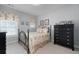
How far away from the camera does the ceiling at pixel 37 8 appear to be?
1654 mm

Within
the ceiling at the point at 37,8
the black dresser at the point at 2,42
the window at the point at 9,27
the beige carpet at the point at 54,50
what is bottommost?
the beige carpet at the point at 54,50

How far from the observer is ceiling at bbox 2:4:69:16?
1654 mm

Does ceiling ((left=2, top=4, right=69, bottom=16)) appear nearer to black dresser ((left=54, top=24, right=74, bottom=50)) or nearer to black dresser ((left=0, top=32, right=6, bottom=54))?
black dresser ((left=54, top=24, right=74, bottom=50))

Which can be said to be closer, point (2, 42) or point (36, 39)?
point (2, 42)

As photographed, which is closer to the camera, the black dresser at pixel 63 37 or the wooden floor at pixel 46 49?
the wooden floor at pixel 46 49

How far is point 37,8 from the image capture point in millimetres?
1733

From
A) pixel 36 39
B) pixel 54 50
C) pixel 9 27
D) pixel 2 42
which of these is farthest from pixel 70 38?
pixel 2 42

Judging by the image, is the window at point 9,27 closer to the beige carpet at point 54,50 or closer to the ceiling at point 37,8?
the ceiling at point 37,8

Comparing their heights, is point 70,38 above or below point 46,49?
above

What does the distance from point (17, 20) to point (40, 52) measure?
2.86 feet

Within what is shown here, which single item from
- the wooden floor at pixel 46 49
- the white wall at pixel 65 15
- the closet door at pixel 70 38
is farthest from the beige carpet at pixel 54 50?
the white wall at pixel 65 15

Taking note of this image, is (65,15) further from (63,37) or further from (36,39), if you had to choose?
(36,39)

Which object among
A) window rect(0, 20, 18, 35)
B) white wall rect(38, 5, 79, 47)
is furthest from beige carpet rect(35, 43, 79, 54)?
window rect(0, 20, 18, 35)
